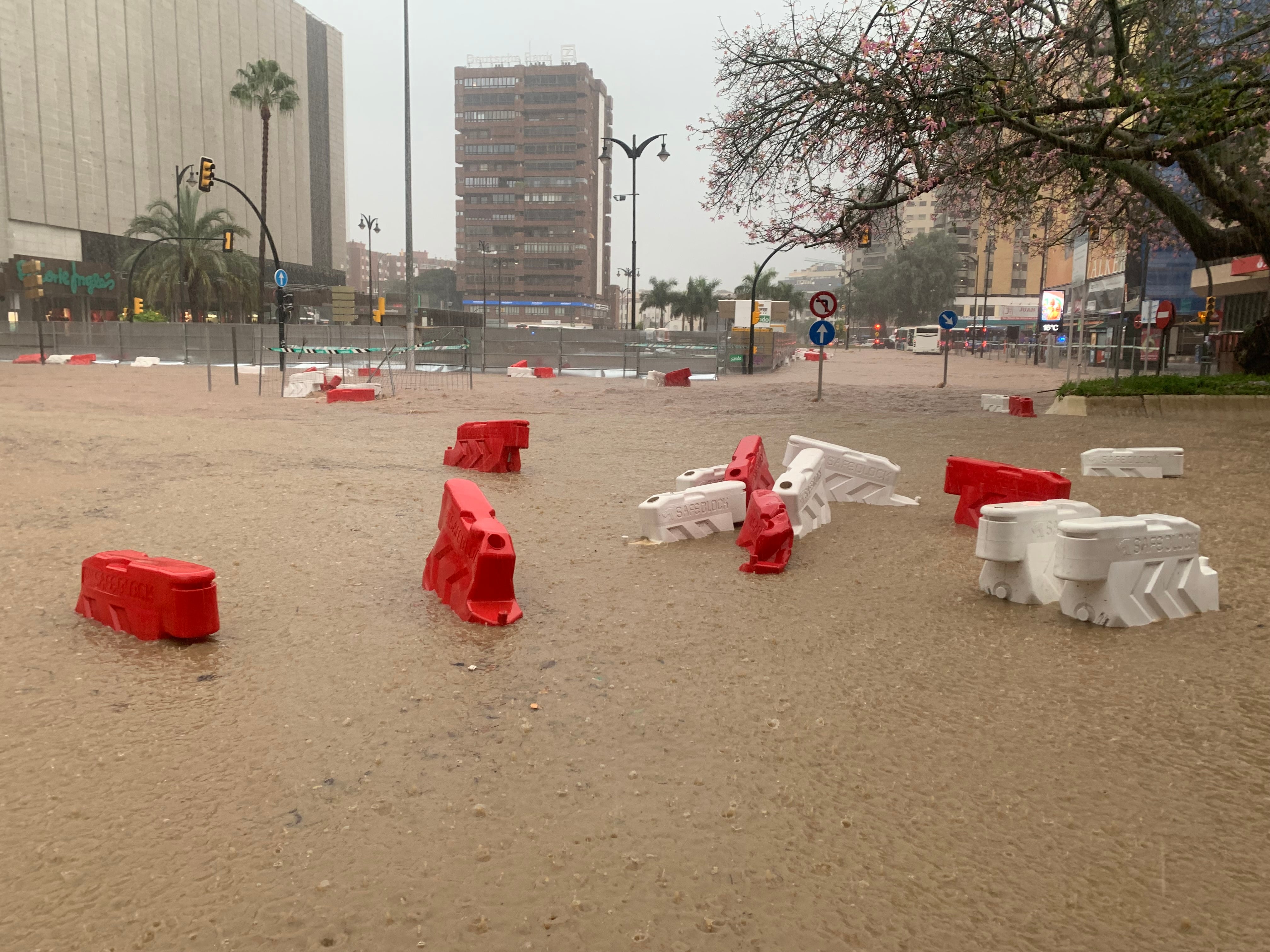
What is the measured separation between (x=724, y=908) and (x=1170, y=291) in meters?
56.2

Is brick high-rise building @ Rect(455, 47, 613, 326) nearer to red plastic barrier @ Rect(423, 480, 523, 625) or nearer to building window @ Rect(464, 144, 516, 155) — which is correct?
building window @ Rect(464, 144, 516, 155)

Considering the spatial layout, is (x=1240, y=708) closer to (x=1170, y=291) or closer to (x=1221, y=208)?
(x=1221, y=208)

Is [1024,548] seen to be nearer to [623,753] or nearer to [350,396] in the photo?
[623,753]

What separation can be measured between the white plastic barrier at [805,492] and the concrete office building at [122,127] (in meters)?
69.5

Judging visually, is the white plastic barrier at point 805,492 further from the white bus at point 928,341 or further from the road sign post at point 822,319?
the white bus at point 928,341

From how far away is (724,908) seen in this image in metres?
2.71

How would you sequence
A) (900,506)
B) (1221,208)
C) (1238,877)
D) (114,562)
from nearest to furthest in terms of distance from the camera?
(1238,877), (114,562), (900,506), (1221,208)

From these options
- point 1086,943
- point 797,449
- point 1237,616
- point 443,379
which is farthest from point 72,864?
point 443,379

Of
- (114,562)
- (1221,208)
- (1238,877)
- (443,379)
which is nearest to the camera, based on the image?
(1238,877)

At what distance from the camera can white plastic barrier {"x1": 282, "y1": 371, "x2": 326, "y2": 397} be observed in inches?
856

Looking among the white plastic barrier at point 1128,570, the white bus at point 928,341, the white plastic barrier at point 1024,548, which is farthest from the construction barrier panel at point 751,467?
the white bus at point 928,341

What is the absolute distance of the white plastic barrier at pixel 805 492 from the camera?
23.6 feet

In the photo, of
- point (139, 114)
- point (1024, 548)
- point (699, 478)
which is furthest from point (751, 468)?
point (139, 114)

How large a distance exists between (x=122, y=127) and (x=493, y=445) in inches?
3057
